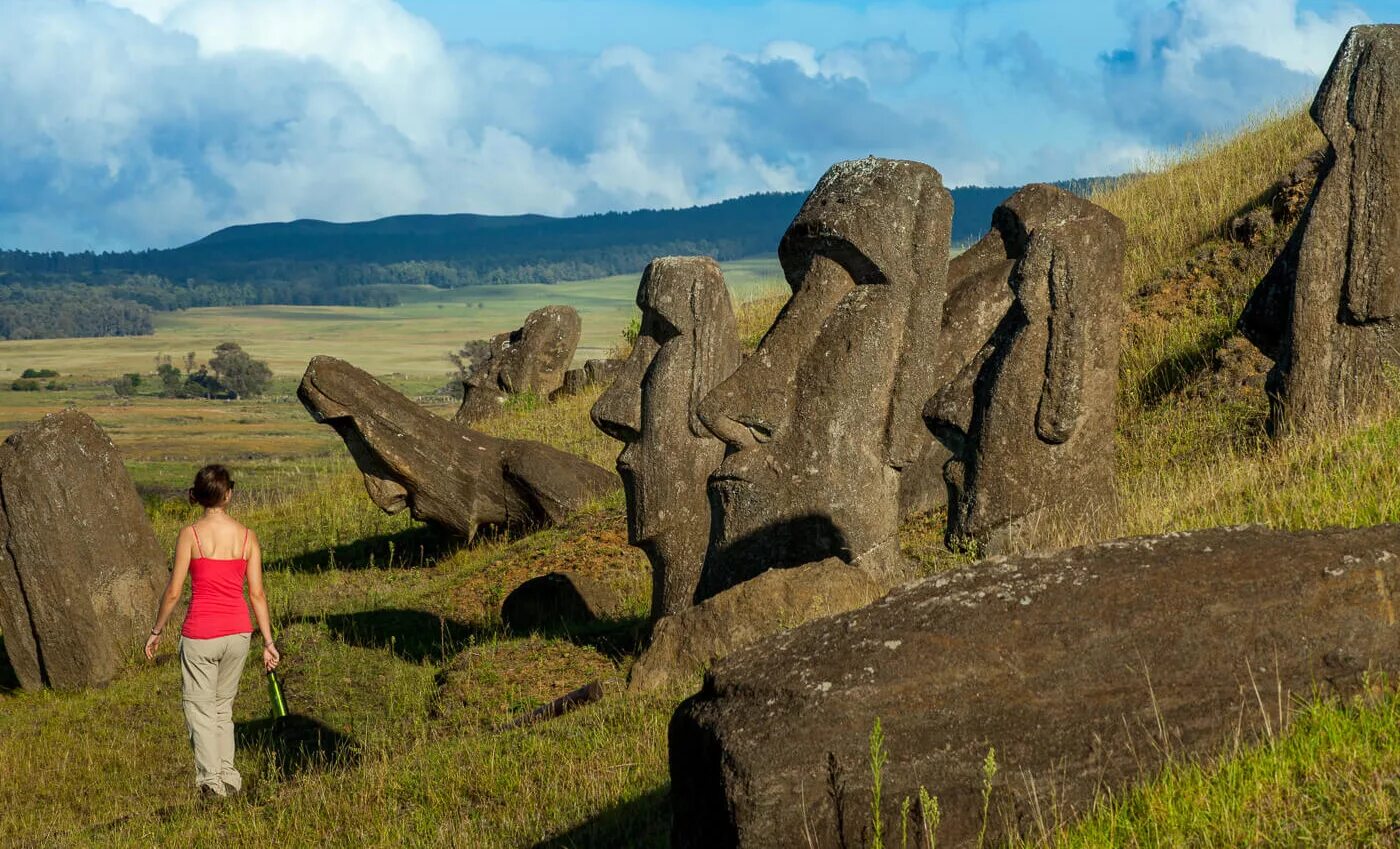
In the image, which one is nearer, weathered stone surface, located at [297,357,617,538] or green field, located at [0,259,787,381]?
weathered stone surface, located at [297,357,617,538]

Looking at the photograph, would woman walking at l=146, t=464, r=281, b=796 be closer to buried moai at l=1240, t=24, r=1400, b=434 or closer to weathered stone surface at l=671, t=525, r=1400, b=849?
weathered stone surface at l=671, t=525, r=1400, b=849

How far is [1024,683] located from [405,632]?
9.64m

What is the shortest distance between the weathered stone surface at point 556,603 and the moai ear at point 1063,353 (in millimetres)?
5042

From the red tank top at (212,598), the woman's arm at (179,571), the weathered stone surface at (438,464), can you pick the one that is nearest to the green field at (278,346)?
the weathered stone surface at (438,464)

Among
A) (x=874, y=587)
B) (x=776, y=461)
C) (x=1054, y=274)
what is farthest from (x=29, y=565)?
(x=1054, y=274)

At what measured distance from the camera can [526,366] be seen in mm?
30203

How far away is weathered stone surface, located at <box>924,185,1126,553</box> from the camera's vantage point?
948cm

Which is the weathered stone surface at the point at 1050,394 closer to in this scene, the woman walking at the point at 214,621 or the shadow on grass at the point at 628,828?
the shadow on grass at the point at 628,828

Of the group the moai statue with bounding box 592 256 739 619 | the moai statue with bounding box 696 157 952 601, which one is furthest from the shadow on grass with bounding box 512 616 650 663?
the moai statue with bounding box 696 157 952 601

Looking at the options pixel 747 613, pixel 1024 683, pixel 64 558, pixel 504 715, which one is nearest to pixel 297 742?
pixel 504 715

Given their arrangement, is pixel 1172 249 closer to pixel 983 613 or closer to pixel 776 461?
pixel 776 461

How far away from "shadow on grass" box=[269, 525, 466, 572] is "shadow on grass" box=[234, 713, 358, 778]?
18.6ft

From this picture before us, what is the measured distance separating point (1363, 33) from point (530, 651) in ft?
24.9

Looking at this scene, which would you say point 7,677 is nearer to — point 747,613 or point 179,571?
point 179,571
